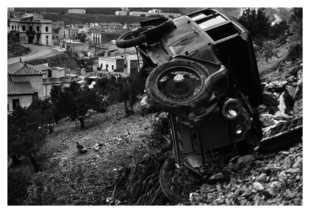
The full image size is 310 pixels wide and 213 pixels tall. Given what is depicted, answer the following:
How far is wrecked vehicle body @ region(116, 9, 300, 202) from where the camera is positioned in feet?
33.7

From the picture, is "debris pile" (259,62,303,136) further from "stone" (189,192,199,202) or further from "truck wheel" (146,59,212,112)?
"truck wheel" (146,59,212,112)

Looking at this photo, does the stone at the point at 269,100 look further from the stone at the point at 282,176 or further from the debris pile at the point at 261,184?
the stone at the point at 282,176

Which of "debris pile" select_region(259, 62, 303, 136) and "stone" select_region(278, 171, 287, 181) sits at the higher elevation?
"debris pile" select_region(259, 62, 303, 136)

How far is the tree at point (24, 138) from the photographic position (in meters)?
17.9

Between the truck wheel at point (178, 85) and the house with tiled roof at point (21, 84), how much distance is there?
51.1ft

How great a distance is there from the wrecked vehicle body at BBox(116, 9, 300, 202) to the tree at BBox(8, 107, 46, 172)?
271 inches

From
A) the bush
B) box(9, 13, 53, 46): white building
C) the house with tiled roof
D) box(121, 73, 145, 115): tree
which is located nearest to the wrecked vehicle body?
the bush

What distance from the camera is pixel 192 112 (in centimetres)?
1033

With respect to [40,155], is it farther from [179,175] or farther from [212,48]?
[212,48]

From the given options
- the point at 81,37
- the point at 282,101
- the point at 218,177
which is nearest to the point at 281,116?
the point at 282,101

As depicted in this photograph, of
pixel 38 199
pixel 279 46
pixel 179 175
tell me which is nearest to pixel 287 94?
pixel 179 175

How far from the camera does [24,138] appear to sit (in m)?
18.2

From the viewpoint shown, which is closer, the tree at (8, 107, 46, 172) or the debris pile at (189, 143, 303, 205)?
the debris pile at (189, 143, 303, 205)

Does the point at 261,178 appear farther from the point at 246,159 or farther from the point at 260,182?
the point at 246,159
